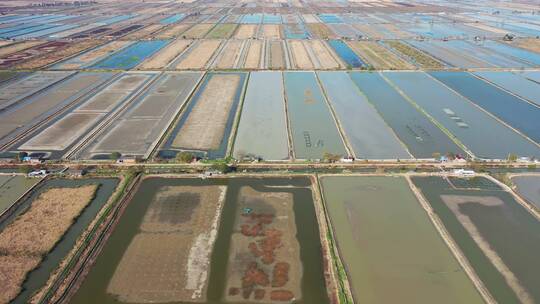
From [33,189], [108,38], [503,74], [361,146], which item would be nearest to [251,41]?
[108,38]

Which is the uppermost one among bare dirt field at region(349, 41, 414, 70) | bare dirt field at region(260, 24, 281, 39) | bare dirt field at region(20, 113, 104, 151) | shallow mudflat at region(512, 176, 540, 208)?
bare dirt field at region(260, 24, 281, 39)

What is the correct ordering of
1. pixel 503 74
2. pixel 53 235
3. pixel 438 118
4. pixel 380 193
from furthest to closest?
pixel 503 74, pixel 438 118, pixel 380 193, pixel 53 235

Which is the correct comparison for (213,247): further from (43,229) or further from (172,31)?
(172,31)

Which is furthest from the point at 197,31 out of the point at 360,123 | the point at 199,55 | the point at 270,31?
the point at 360,123

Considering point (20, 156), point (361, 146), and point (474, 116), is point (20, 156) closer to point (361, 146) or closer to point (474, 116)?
point (361, 146)

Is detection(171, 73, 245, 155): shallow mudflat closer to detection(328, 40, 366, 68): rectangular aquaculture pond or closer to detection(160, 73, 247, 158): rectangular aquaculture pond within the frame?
detection(160, 73, 247, 158): rectangular aquaculture pond

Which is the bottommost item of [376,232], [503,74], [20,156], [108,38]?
[376,232]

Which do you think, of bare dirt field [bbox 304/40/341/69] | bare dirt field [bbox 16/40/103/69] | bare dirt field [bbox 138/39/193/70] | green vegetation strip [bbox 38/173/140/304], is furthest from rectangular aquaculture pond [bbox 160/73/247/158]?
bare dirt field [bbox 16/40/103/69]

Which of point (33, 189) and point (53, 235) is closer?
point (53, 235)
